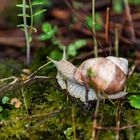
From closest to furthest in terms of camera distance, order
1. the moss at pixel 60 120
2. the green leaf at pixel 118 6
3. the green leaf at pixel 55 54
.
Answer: the moss at pixel 60 120
the green leaf at pixel 55 54
the green leaf at pixel 118 6

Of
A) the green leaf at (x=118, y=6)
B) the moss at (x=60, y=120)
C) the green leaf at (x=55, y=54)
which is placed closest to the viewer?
the moss at (x=60, y=120)

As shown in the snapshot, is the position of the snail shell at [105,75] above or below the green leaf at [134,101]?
above

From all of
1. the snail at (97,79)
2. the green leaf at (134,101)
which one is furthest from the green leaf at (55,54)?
the green leaf at (134,101)

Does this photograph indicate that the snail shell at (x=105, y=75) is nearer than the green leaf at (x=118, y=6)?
Yes

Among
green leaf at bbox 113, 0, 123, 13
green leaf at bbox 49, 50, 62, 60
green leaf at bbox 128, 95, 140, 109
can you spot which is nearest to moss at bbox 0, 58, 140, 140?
green leaf at bbox 128, 95, 140, 109

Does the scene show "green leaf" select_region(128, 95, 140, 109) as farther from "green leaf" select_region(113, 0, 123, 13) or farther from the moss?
"green leaf" select_region(113, 0, 123, 13)

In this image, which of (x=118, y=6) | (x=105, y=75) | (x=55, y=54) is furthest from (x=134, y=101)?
(x=118, y=6)

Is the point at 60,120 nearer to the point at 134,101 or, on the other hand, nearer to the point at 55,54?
the point at 134,101

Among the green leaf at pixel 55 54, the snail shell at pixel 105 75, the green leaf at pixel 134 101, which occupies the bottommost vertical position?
the green leaf at pixel 134 101

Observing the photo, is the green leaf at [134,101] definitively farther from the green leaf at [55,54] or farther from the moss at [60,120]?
the green leaf at [55,54]
